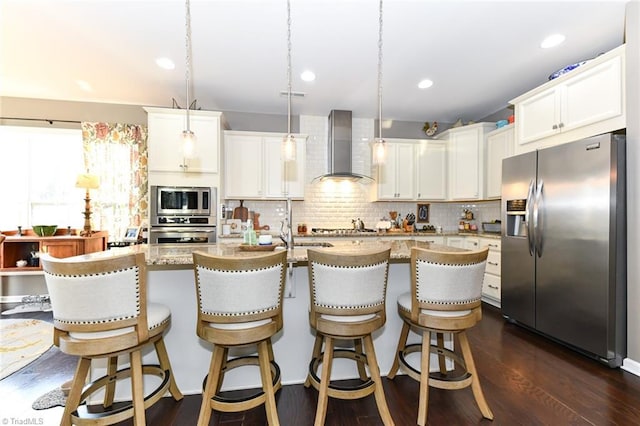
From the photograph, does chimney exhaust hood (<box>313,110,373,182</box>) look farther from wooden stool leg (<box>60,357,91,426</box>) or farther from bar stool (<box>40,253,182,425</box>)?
wooden stool leg (<box>60,357,91,426</box>)

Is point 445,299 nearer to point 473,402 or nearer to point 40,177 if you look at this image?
point 473,402

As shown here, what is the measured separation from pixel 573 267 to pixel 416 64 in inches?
97.6

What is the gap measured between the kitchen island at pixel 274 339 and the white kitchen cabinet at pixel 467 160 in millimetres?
2895

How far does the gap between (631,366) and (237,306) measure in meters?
3.03

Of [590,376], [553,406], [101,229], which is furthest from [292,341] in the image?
[101,229]

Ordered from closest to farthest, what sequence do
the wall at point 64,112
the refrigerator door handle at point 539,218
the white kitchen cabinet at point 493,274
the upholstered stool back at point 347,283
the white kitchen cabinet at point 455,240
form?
the upholstered stool back at point 347,283 → the refrigerator door handle at point 539,218 → the white kitchen cabinet at point 493,274 → the wall at point 64,112 → the white kitchen cabinet at point 455,240

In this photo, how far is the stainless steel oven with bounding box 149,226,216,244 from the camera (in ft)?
12.3

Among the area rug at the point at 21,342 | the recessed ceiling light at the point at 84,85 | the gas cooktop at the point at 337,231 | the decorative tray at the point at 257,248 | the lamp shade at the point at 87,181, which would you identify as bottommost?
the area rug at the point at 21,342

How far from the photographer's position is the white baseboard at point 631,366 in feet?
7.29

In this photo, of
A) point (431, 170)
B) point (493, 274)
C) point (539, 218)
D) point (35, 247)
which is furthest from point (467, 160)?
point (35, 247)

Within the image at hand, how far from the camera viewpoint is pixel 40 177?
13.9 feet

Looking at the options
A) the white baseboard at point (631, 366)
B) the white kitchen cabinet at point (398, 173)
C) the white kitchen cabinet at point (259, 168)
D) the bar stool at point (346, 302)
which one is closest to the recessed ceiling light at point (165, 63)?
the white kitchen cabinet at point (259, 168)

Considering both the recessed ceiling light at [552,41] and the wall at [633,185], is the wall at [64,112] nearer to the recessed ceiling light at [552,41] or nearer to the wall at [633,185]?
the recessed ceiling light at [552,41]

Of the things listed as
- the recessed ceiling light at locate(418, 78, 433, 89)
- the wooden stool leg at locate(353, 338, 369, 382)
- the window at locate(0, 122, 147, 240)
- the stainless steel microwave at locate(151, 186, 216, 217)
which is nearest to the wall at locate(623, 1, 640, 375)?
the recessed ceiling light at locate(418, 78, 433, 89)
